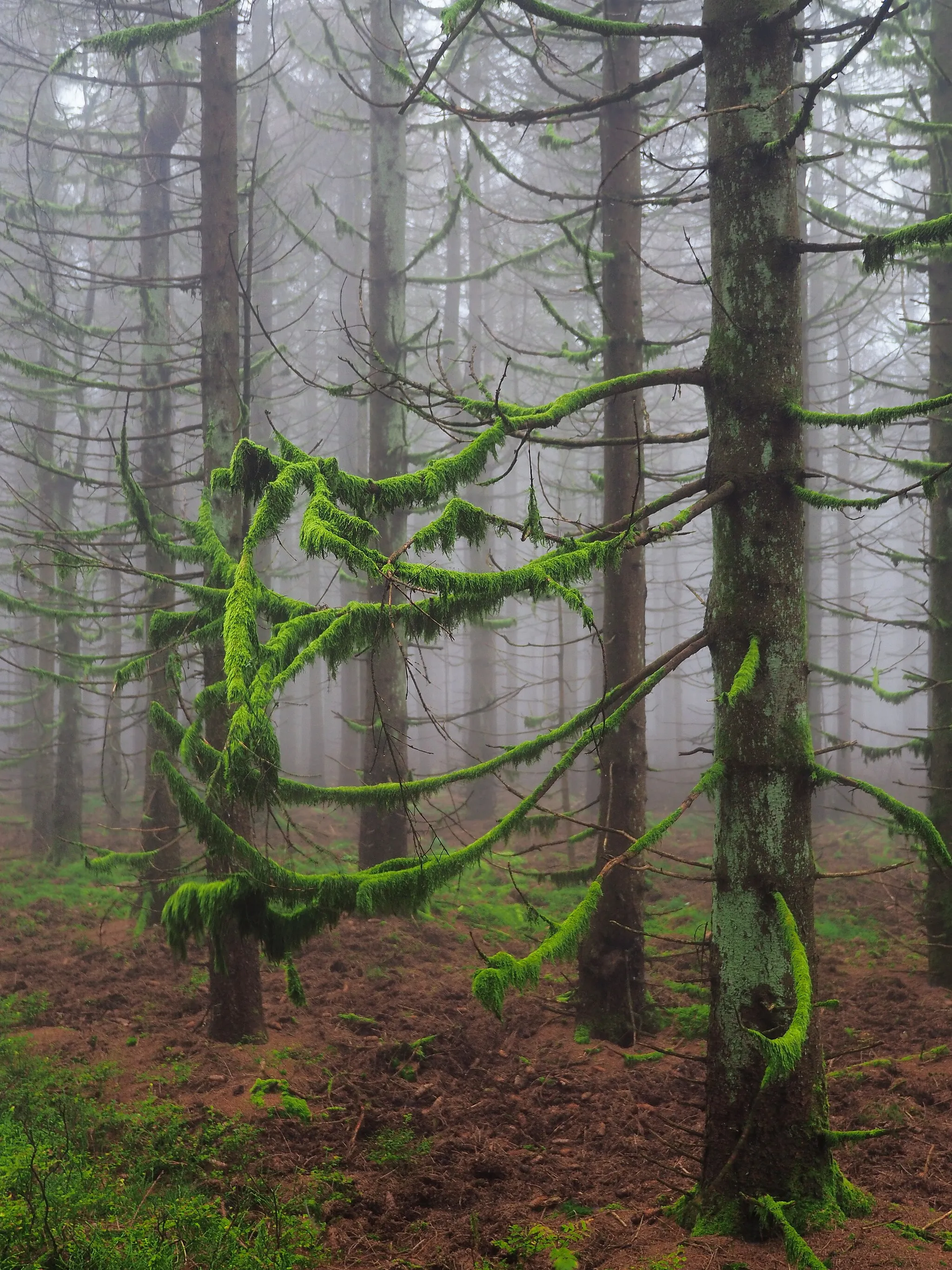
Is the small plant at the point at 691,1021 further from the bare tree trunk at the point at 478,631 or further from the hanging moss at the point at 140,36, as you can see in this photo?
the hanging moss at the point at 140,36

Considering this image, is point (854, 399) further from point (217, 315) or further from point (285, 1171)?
point (285, 1171)

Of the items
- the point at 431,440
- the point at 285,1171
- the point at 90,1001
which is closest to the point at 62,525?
the point at 90,1001

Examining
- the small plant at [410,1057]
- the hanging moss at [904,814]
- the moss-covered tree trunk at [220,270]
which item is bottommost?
the small plant at [410,1057]

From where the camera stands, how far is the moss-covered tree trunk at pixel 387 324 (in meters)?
11.4

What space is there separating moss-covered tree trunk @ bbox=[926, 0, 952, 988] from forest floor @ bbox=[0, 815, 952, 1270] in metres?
0.78

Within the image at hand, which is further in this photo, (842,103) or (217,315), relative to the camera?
(842,103)

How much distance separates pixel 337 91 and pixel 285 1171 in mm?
24669

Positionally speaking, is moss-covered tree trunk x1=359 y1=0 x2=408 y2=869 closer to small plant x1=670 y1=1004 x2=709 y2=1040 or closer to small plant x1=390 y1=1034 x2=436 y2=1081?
small plant x1=390 y1=1034 x2=436 y2=1081

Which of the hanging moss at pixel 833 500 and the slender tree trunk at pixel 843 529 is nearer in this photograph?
the hanging moss at pixel 833 500

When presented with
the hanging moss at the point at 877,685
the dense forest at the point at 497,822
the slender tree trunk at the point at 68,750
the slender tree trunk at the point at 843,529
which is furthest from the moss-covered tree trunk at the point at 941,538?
the slender tree trunk at the point at 68,750

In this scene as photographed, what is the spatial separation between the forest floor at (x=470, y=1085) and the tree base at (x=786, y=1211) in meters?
0.09

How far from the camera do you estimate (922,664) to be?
5791cm

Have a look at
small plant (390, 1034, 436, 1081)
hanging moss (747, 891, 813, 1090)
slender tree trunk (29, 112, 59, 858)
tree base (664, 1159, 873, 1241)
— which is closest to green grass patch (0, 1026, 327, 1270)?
small plant (390, 1034, 436, 1081)

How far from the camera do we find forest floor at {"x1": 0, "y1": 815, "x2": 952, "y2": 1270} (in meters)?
4.43
